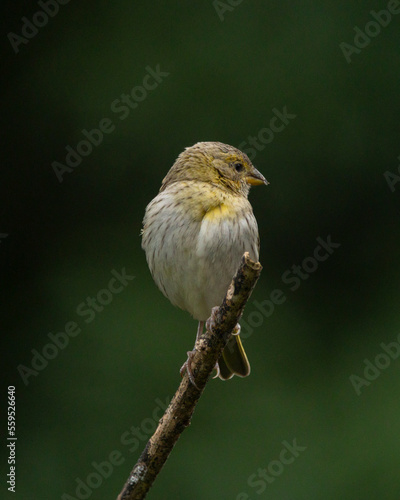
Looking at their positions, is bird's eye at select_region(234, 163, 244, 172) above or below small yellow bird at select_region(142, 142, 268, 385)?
above

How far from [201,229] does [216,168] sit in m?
0.54

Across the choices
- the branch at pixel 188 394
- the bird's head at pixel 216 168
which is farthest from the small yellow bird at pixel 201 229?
the branch at pixel 188 394

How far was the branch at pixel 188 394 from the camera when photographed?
363 centimetres

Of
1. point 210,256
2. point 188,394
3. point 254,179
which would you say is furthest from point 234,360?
point 188,394

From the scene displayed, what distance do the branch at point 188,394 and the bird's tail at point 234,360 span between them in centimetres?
111

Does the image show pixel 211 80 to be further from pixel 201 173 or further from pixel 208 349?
pixel 208 349

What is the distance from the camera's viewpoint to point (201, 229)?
4.46m

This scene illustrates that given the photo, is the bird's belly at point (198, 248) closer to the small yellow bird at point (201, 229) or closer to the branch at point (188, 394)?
the small yellow bird at point (201, 229)

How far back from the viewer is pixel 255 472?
6.53 metres

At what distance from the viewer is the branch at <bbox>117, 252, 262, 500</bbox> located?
3633mm

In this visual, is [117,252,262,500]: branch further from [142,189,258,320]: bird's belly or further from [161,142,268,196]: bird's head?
[161,142,268,196]: bird's head

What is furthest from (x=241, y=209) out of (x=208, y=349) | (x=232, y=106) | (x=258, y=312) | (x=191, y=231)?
(x=232, y=106)

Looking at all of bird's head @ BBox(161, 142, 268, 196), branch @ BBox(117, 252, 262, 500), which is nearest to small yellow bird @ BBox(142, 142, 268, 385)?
bird's head @ BBox(161, 142, 268, 196)

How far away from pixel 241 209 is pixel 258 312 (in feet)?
8.55
